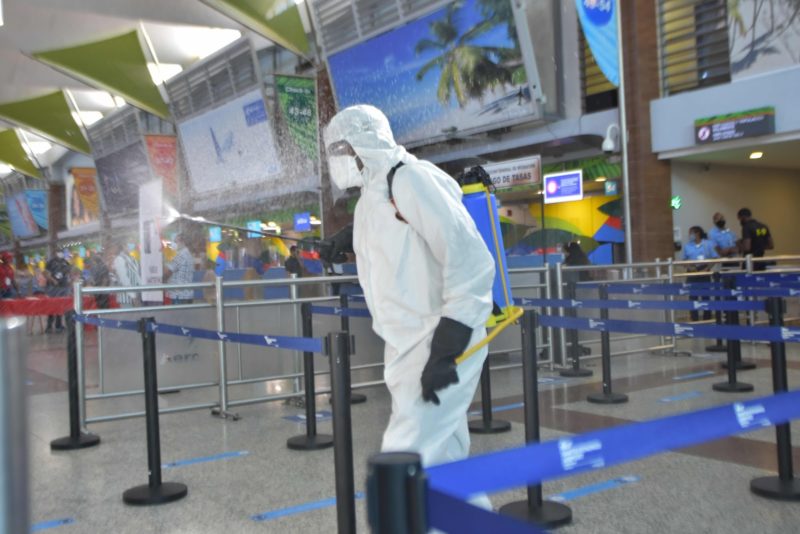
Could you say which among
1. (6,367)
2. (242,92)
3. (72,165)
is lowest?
(6,367)

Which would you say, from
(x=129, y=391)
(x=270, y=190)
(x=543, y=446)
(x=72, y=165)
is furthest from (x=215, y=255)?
(x=543, y=446)

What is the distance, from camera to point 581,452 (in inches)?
54.2

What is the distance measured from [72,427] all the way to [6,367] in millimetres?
5555

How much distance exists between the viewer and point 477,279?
2688 millimetres

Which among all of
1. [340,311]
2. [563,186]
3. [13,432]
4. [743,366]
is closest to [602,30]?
[563,186]

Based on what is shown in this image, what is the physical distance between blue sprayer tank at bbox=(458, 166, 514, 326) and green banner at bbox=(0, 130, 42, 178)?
24.9ft

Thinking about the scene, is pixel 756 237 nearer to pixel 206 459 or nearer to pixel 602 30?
pixel 602 30

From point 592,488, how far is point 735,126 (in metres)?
10.3

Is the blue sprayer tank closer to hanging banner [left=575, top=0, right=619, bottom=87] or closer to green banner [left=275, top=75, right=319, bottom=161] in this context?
green banner [left=275, top=75, right=319, bottom=161]

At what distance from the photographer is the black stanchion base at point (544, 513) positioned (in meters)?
3.66

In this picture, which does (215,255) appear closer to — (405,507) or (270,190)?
(270,190)

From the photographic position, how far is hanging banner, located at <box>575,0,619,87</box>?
12.0 meters

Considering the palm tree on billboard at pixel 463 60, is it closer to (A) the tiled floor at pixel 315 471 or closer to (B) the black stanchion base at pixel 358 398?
(A) the tiled floor at pixel 315 471

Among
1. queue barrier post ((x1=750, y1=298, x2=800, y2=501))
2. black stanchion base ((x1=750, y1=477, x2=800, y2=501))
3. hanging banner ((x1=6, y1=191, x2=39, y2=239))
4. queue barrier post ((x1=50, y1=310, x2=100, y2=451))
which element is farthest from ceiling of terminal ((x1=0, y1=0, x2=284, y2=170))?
black stanchion base ((x1=750, y1=477, x2=800, y2=501))
